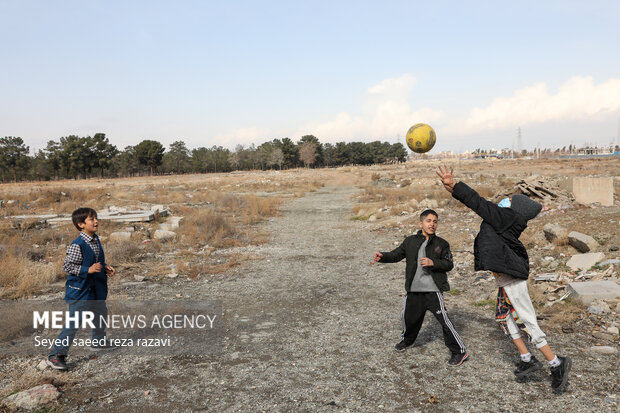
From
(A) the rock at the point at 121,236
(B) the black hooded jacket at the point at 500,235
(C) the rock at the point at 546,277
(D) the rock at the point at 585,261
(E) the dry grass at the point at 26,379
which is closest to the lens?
(B) the black hooded jacket at the point at 500,235

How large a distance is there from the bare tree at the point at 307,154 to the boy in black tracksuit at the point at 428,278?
90.0m

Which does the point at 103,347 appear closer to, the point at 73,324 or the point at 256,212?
the point at 73,324

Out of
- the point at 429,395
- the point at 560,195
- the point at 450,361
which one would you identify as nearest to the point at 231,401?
the point at 429,395

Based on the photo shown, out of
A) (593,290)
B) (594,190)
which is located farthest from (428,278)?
(594,190)

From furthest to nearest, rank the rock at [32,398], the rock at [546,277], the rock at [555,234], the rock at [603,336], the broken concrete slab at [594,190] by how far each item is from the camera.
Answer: the broken concrete slab at [594,190], the rock at [555,234], the rock at [546,277], the rock at [603,336], the rock at [32,398]

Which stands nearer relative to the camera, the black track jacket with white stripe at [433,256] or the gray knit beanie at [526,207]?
the gray knit beanie at [526,207]

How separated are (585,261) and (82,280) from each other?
804 centimetres

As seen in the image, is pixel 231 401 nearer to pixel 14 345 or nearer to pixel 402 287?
pixel 14 345

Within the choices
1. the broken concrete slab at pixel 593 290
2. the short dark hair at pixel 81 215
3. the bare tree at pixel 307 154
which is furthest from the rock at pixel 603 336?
the bare tree at pixel 307 154

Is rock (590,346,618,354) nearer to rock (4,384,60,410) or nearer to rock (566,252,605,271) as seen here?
rock (566,252,605,271)

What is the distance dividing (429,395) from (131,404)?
2722 mm

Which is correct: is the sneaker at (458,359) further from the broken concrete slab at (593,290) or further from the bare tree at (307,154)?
the bare tree at (307,154)

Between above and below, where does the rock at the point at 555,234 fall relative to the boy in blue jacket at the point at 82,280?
below

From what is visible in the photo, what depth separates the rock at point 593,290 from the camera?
5.24 metres
